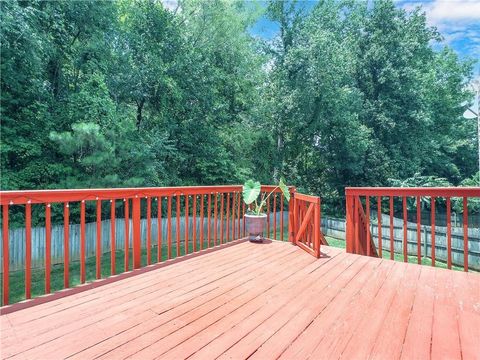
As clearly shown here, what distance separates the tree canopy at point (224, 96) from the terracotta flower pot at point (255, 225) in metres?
4.08

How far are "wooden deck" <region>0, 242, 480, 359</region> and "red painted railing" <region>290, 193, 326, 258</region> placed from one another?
0.58 meters

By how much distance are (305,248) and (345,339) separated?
207cm

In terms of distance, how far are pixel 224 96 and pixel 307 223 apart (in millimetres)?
8424

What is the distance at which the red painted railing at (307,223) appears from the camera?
349 cm

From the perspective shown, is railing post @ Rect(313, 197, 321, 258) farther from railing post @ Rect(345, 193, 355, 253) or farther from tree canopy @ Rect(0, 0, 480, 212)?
tree canopy @ Rect(0, 0, 480, 212)

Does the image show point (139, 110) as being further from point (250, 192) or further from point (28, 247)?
point (28, 247)

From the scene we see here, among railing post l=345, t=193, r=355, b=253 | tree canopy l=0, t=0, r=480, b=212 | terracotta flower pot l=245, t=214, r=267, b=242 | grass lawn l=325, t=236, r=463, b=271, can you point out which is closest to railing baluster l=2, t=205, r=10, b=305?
terracotta flower pot l=245, t=214, r=267, b=242

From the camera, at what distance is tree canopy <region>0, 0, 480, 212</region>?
6586 mm

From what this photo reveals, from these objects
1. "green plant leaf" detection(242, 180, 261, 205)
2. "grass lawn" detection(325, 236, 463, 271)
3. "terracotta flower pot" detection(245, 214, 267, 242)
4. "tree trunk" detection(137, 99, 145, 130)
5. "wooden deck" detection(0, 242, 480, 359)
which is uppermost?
"tree trunk" detection(137, 99, 145, 130)

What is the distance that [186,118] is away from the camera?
9688mm

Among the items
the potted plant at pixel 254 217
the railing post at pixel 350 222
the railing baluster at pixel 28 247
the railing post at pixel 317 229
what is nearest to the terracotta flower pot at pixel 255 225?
the potted plant at pixel 254 217

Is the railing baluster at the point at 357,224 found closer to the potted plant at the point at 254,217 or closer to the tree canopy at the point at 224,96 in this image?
the potted plant at the point at 254,217

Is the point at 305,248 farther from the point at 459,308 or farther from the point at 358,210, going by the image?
the point at 459,308

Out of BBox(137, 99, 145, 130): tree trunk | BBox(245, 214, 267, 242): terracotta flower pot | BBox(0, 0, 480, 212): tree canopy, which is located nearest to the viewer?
BBox(245, 214, 267, 242): terracotta flower pot
